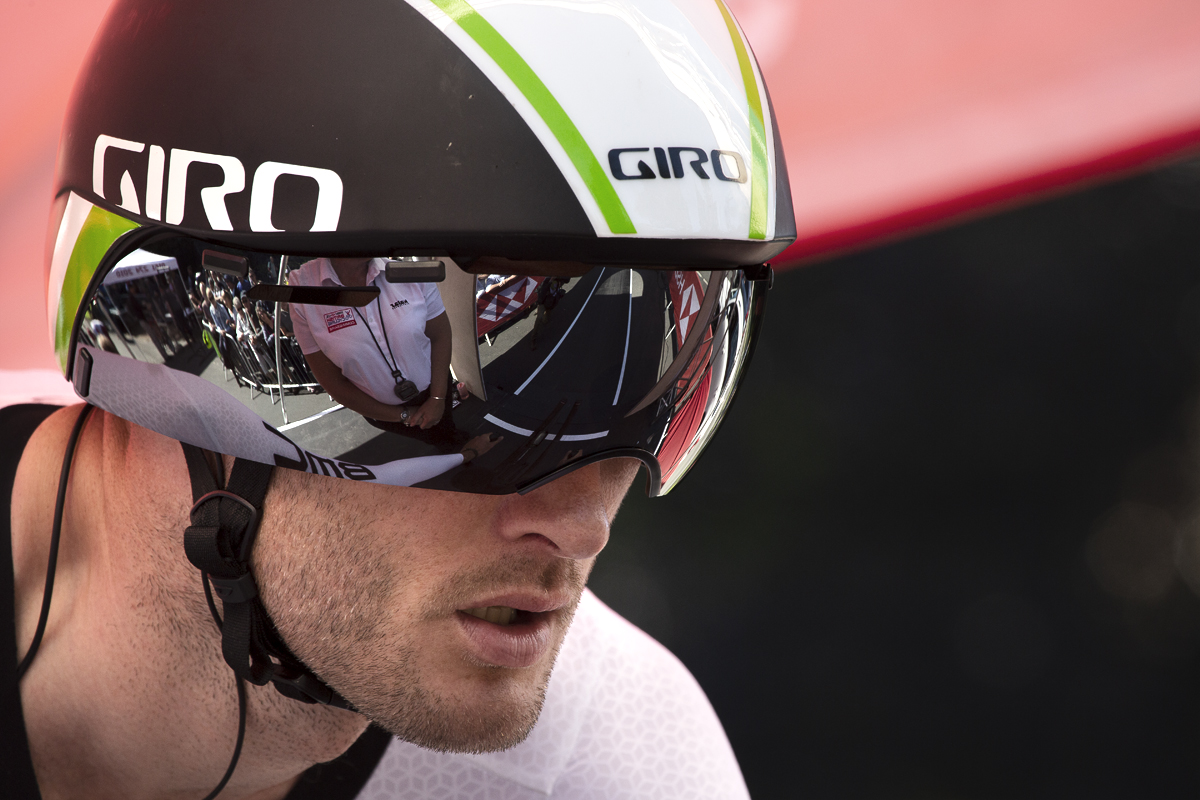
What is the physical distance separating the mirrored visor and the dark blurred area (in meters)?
3.44

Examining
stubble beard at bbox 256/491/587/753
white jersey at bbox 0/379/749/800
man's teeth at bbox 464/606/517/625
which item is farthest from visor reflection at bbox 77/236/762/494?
white jersey at bbox 0/379/749/800

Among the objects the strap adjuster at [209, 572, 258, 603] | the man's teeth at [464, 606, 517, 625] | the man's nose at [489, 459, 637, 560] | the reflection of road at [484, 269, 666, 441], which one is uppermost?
the reflection of road at [484, 269, 666, 441]

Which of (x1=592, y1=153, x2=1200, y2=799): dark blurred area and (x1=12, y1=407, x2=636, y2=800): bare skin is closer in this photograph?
(x1=12, y1=407, x2=636, y2=800): bare skin

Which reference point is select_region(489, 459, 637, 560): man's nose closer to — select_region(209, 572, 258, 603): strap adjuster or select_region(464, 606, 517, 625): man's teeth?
select_region(464, 606, 517, 625): man's teeth

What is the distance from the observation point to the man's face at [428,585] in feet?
3.54

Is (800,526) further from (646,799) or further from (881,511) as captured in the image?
(646,799)

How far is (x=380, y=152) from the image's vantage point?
0.90 m

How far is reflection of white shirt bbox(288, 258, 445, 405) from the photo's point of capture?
0.92 metres

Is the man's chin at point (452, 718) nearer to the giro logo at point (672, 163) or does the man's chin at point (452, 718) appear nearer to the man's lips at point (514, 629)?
the man's lips at point (514, 629)

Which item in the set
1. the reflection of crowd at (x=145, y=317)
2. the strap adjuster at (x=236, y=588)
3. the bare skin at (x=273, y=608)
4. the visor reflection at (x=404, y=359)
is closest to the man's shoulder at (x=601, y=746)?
the bare skin at (x=273, y=608)

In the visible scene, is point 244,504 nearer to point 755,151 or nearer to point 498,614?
point 498,614

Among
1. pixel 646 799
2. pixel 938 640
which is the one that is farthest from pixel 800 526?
pixel 646 799

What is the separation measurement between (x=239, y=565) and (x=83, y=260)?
0.36m

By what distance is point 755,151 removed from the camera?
1028 millimetres
